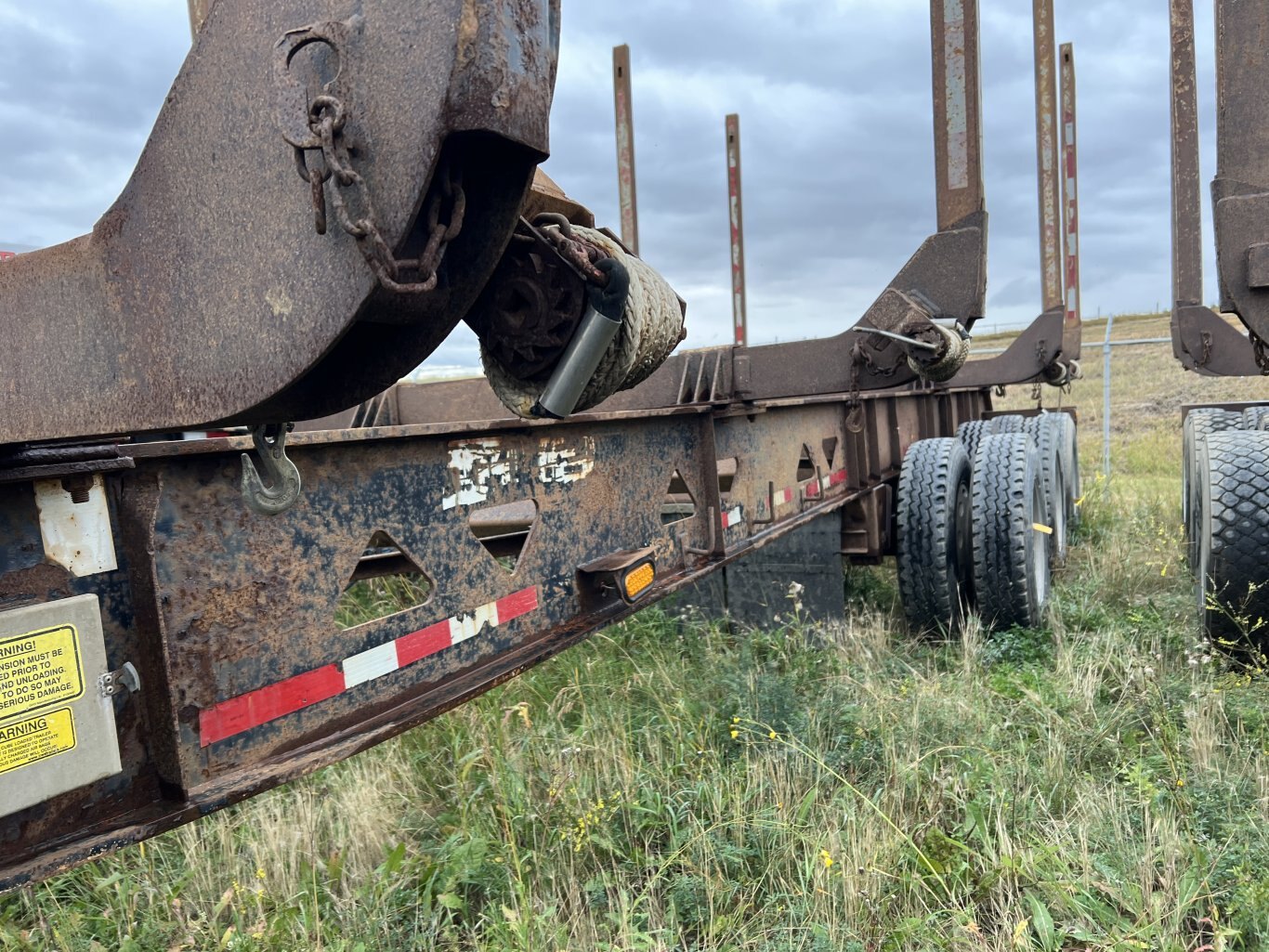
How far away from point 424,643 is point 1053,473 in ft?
16.6

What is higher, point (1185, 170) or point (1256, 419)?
point (1185, 170)

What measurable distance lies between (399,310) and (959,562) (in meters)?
4.41

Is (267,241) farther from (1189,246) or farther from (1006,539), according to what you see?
(1189,246)

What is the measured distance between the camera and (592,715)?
12.1 ft

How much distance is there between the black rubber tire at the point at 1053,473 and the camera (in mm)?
5723

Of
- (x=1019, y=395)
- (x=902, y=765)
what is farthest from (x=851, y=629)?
(x=1019, y=395)

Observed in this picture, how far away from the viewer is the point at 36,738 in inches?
47.0

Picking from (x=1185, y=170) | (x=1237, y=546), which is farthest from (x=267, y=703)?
(x=1185, y=170)

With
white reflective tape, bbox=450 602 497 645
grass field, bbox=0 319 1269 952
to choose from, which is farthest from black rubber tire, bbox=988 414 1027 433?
white reflective tape, bbox=450 602 497 645

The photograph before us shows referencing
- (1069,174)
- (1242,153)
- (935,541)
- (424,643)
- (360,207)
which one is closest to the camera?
(360,207)

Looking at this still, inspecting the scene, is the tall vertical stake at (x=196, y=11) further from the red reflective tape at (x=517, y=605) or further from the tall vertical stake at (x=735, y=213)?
the tall vertical stake at (x=735, y=213)

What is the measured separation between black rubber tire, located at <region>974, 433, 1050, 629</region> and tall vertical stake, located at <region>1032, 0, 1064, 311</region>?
225 inches

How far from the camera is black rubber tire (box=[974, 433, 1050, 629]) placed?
15.0 ft

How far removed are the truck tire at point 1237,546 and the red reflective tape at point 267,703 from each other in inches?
141
